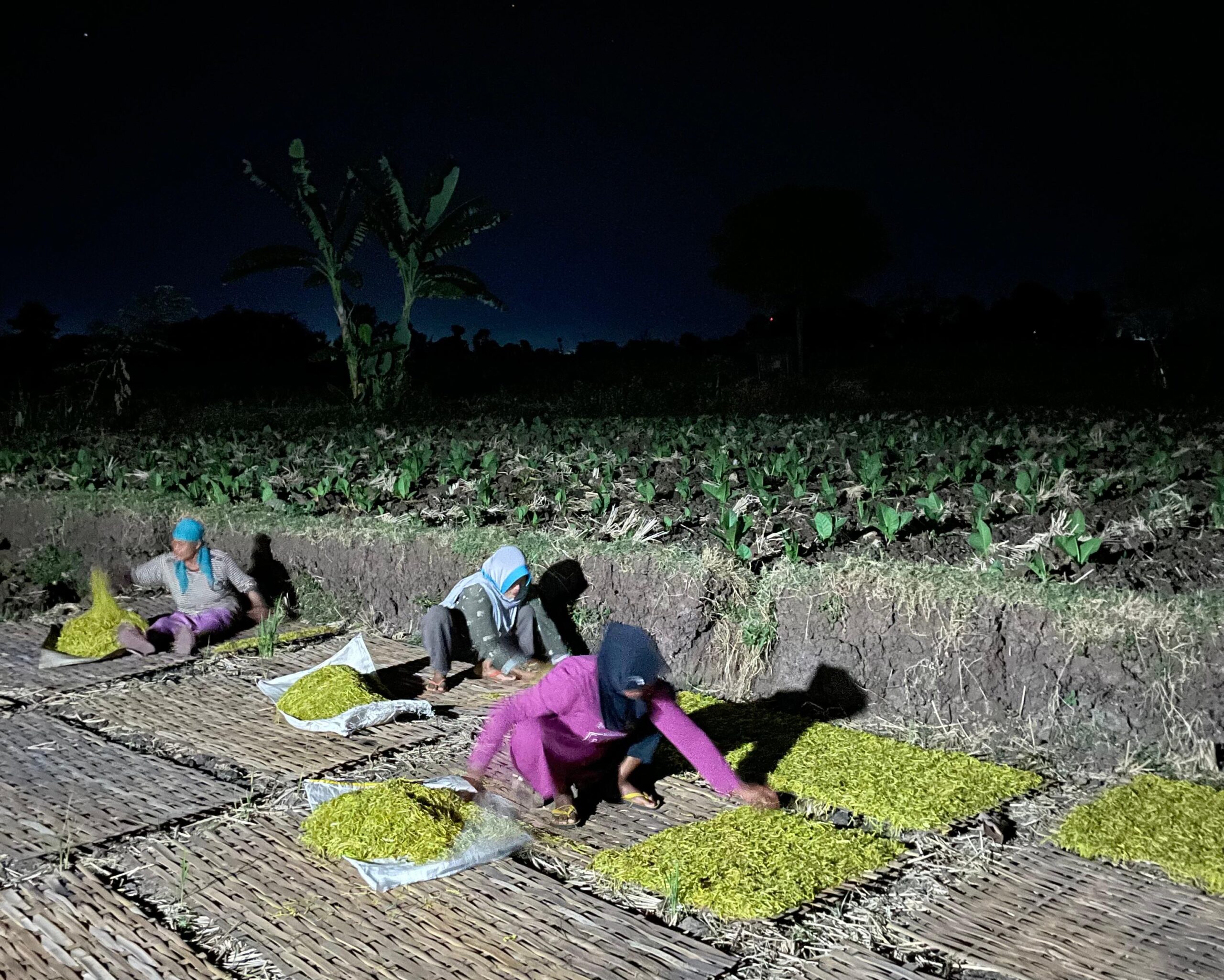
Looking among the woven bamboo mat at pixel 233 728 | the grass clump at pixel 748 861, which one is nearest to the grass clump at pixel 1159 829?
the grass clump at pixel 748 861

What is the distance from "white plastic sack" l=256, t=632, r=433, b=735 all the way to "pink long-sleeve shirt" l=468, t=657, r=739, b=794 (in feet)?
3.24

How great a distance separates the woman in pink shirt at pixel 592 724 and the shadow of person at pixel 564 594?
5.90 feet

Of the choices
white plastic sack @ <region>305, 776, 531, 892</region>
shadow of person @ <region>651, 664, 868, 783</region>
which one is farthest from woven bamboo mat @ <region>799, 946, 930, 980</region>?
shadow of person @ <region>651, 664, 868, 783</region>

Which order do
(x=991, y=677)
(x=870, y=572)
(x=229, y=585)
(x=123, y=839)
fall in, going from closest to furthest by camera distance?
(x=123, y=839) → (x=991, y=677) → (x=870, y=572) → (x=229, y=585)

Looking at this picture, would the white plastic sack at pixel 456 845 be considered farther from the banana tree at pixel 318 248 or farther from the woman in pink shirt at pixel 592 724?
the banana tree at pixel 318 248

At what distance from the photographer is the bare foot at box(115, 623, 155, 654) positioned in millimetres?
5441

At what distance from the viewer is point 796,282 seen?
2478 centimetres

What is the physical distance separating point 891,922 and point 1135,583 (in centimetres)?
220

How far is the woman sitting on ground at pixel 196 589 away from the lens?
5.64m

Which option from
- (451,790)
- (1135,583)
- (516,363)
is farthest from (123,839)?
(516,363)

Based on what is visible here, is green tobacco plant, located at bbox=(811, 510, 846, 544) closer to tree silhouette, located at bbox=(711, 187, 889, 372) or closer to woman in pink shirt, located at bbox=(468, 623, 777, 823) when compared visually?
woman in pink shirt, located at bbox=(468, 623, 777, 823)

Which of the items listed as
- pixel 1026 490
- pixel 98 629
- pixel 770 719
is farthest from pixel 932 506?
pixel 98 629

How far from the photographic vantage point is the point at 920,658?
4098 millimetres

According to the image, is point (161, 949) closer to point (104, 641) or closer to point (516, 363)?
point (104, 641)
